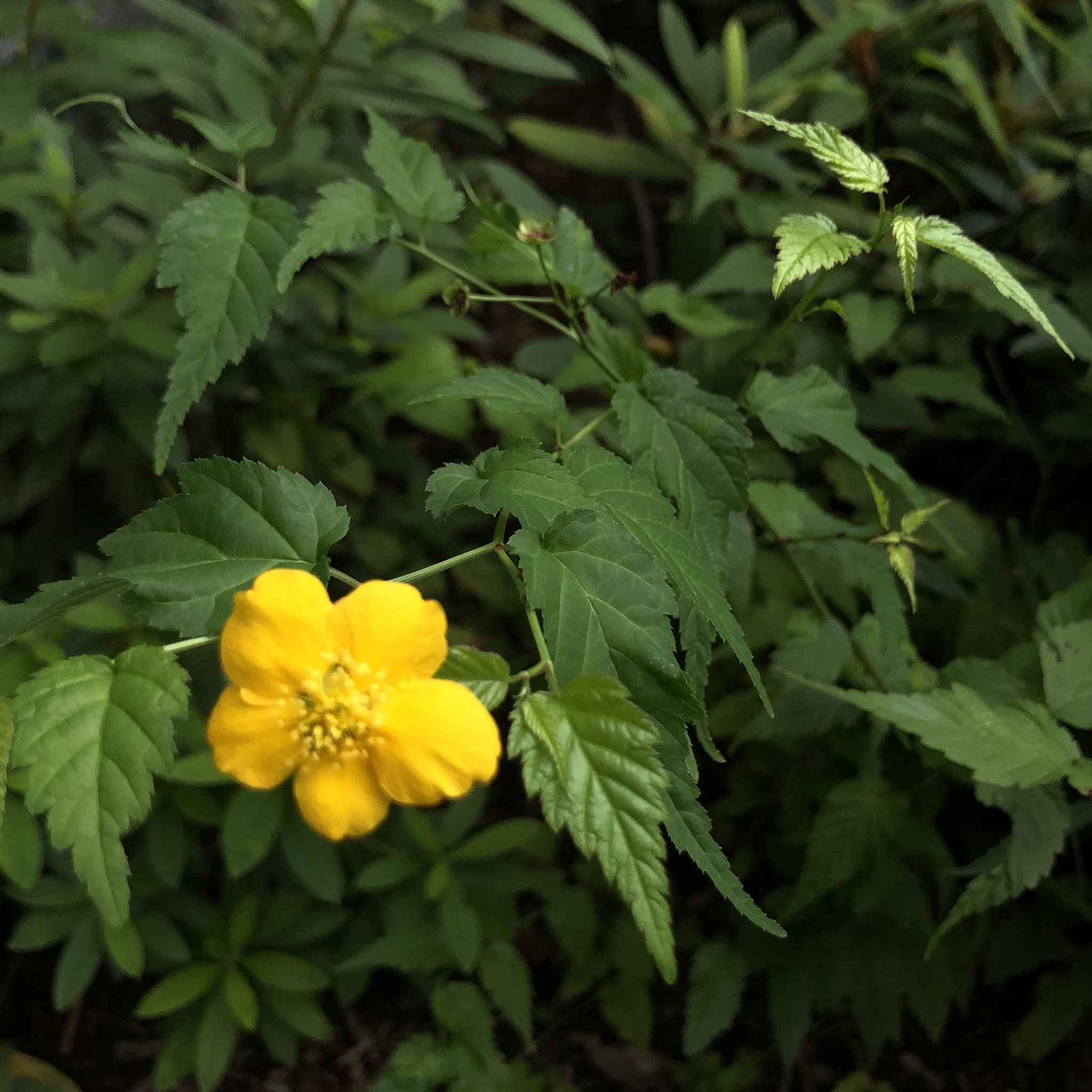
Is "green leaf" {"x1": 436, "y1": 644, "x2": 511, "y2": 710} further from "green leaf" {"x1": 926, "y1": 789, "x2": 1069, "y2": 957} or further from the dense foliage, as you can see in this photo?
"green leaf" {"x1": 926, "y1": 789, "x2": 1069, "y2": 957}

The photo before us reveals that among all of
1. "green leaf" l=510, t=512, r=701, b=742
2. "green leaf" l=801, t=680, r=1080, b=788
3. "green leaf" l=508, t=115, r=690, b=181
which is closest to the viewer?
"green leaf" l=510, t=512, r=701, b=742

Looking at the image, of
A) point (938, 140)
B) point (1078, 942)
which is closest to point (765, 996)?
point (1078, 942)

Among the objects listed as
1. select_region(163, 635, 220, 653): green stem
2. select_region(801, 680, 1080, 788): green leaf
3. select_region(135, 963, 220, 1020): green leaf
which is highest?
select_region(163, 635, 220, 653): green stem

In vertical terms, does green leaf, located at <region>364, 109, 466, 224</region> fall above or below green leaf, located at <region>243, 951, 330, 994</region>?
above

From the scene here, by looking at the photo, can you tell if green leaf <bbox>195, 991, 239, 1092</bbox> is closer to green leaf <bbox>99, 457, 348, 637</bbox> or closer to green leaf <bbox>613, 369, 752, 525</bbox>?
green leaf <bbox>99, 457, 348, 637</bbox>

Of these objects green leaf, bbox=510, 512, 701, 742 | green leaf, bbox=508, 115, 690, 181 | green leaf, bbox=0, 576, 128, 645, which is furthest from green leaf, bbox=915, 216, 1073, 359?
green leaf, bbox=508, 115, 690, 181

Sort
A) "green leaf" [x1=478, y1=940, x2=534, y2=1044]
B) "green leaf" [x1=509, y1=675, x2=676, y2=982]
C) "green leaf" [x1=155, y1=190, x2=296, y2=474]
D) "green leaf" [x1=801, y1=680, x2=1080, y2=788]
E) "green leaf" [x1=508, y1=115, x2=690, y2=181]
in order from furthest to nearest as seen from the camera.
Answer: "green leaf" [x1=508, y1=115, x2=690, y2=181] → "green leaf" [x1=478, y1=940, x2=534, y2=1044] → "green leaf" [x1=801, y1=680, x2=1080, y2=788] → "green leaf" [x1=155, y1=190, x2=296, y2=474] → "green leaf" [x1=509, y1=675, x2=676, y2=982]

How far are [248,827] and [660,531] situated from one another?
908 mm

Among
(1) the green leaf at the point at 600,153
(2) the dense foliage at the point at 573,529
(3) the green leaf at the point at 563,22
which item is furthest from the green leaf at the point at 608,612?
(1) the green leaf at the point at 600,153

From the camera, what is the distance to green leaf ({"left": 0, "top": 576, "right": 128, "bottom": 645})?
64cm

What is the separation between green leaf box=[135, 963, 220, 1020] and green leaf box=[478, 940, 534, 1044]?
17.5 inches

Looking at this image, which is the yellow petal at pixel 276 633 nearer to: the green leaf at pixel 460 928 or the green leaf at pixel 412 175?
the green leaf at pixel 412 175

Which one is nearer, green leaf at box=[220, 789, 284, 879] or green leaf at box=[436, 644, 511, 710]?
green leaf at box=[436, 644, 511, 710]

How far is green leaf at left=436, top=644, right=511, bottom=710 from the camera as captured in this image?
67 cm
